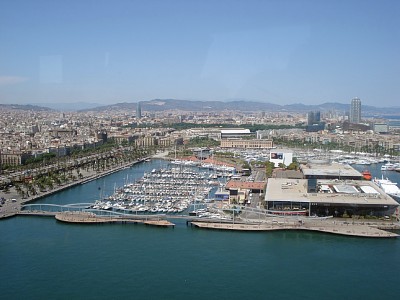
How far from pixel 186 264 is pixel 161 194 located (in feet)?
12.0

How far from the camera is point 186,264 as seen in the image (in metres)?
4.97

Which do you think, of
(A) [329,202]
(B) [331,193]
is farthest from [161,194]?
(A) [329,202]

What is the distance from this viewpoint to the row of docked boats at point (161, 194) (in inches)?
296

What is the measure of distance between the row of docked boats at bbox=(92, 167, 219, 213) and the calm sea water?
1.04m

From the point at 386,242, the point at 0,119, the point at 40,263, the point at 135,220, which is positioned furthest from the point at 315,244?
the point at 0,119

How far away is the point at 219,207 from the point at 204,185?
7.32 ft

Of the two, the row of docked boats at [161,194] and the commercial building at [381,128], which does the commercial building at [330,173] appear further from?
the commercial building at [381,128]

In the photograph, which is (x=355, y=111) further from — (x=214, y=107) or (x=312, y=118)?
(x=214, y=107)

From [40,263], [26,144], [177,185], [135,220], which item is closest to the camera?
[40,263]

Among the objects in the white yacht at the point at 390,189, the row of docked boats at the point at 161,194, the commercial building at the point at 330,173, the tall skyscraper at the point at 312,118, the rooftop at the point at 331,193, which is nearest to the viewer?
the rooftop at the point at 331,193

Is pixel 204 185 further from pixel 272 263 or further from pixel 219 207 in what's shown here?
pixel 272 263

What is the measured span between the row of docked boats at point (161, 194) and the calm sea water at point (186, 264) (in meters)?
1.04

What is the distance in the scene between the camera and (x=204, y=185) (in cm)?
955

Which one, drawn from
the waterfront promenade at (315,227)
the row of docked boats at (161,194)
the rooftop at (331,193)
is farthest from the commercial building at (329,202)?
the row of docked boats at (161,194)
